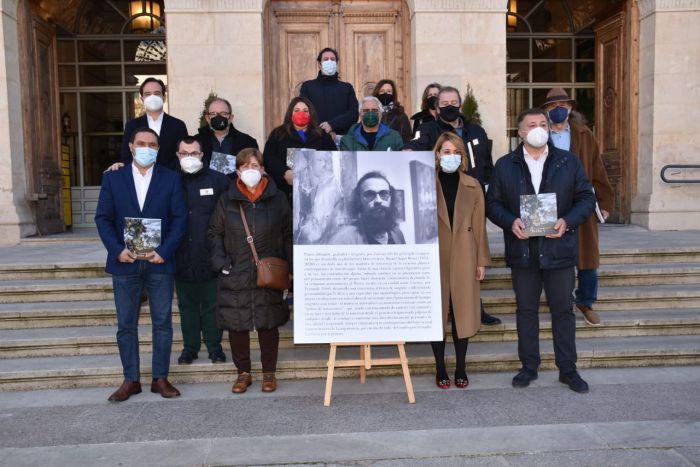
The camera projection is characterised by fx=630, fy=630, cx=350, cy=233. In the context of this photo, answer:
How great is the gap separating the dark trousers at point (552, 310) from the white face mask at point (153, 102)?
11.8ft

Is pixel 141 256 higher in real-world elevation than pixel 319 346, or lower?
higher

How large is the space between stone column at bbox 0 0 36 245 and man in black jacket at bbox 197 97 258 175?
231 inches

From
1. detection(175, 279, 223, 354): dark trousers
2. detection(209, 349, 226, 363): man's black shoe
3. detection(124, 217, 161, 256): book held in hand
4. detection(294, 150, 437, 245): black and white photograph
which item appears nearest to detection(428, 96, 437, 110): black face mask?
detection(294, 150, 437, 245): black and white photograph

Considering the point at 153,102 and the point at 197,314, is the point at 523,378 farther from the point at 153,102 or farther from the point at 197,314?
the point at 153,102

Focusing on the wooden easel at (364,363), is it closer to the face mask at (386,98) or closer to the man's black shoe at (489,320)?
the man's black shoe at (489,320)

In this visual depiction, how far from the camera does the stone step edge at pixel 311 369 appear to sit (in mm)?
5453

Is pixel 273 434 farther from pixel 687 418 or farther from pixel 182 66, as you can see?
pixel 182 66

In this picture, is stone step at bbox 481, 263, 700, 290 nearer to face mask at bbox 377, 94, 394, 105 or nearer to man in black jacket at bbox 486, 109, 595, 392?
man in black jacket at bbox 486, 109, 595, 392

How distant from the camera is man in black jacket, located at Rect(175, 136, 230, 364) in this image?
5379 mm

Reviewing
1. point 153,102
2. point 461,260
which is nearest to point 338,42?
point 153,102

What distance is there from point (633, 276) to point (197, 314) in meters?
Result: 4.90

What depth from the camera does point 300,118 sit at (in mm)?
5797

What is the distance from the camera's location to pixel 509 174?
205 inches

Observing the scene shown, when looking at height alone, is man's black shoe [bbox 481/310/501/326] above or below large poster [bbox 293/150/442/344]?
below
